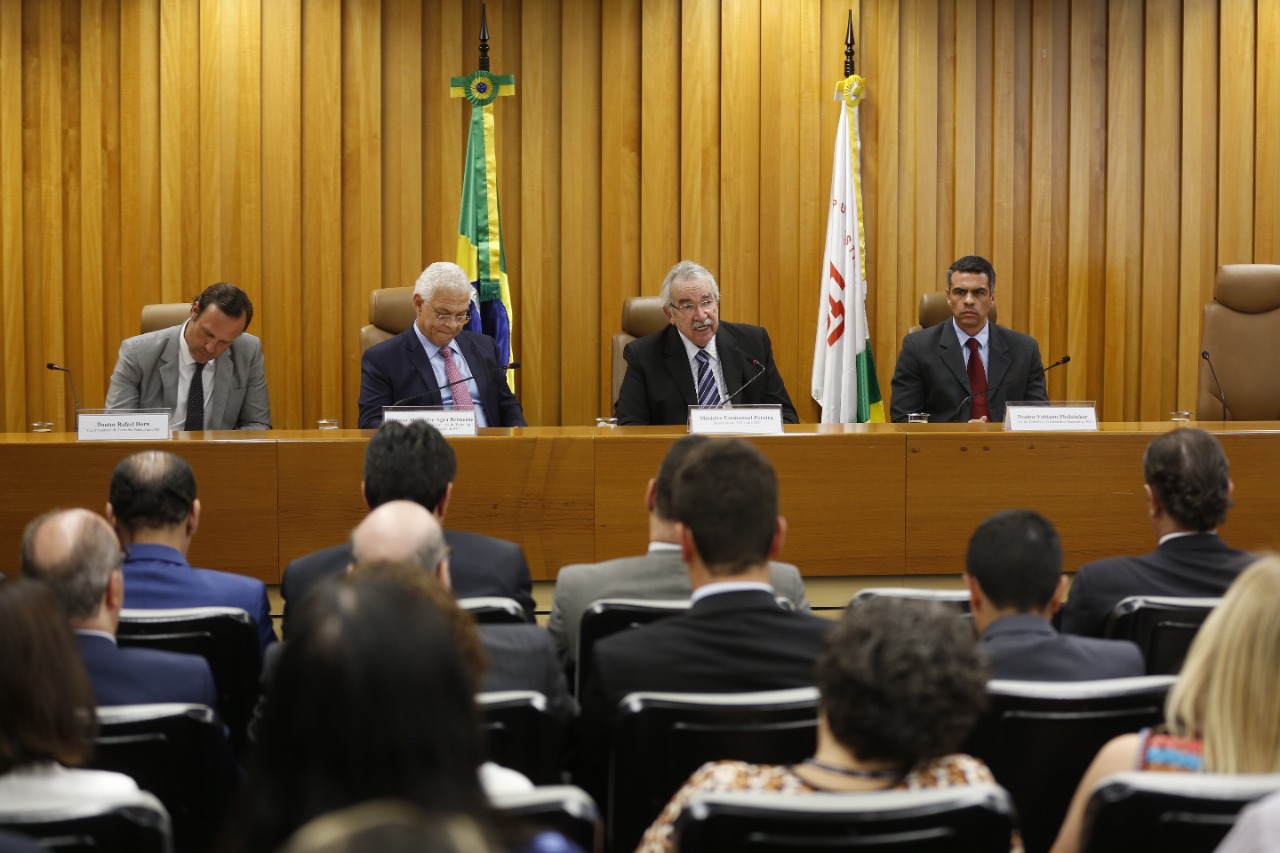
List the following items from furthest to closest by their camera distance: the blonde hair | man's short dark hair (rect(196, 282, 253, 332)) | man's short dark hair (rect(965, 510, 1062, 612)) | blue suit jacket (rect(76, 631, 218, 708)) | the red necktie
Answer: the red necktie
man's short dark hair (rect(196, 282, 253, 332))
man's short dark hair (rect(965, 510, 1062, 612))
blue suit jacket (rect(76, 631, 218, 708))
the blonde hair

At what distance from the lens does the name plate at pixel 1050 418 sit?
13.4 ft

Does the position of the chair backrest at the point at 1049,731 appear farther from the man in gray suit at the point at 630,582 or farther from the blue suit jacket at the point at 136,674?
the blue suit jacket at the point at 136,674

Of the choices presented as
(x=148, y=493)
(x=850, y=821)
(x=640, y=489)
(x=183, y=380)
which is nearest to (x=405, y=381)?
(x=183, y=380)

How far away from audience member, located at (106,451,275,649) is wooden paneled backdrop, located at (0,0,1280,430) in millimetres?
3842

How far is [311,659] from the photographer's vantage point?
3.17 ft

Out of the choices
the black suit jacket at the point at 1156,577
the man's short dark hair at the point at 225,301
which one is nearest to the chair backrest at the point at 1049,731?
the black suit jacket at the point at 1156,577

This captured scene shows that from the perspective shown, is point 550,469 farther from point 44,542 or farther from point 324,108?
point 324,108

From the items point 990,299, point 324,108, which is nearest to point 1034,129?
point 990,299

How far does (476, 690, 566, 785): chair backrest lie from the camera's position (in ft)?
6.04

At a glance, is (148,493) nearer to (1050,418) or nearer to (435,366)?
(435,366)

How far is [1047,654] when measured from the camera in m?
2.13

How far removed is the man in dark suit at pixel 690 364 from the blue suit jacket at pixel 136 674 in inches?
121

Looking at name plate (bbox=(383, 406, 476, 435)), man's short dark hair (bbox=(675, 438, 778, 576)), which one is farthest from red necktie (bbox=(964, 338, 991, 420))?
man's short dark hair (bbox=(675, 438, 778, 576))

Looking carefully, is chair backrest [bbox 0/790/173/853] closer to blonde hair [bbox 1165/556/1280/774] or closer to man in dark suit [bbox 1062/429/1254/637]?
blonde hair [bbox 1165/556/1280/774]
